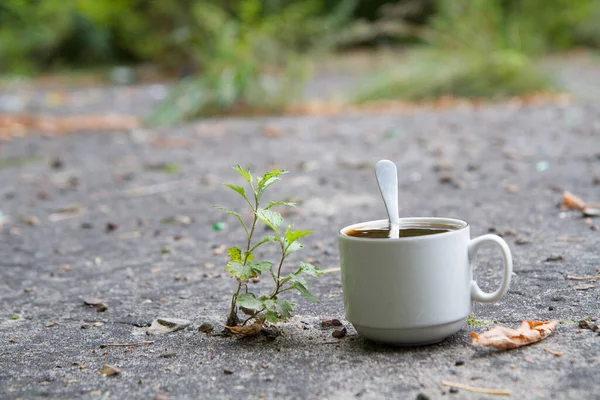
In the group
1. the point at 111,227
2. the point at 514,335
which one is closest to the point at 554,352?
the point at 514,335

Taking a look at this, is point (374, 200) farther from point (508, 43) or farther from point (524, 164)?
point (508, 43)

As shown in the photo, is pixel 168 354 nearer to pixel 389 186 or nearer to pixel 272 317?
pixel 272 317

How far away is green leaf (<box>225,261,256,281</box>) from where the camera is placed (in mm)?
1445

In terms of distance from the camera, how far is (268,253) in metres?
2.31

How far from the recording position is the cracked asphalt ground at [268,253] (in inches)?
51.2

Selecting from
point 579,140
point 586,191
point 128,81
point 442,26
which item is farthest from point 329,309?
point 128,81

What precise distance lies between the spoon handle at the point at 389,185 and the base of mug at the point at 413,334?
0.23 metres

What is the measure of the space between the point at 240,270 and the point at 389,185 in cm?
34

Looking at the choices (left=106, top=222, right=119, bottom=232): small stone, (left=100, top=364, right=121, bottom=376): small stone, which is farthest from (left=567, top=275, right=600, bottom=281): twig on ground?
(left=106, top=222, right=119, bottom=232): small stone

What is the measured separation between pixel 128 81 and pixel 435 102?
6432 mm

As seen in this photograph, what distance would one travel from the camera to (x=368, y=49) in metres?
13.7

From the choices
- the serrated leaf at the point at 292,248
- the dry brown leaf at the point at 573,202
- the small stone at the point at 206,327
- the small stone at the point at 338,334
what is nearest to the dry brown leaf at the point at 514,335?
the small stone at the point at 338,334

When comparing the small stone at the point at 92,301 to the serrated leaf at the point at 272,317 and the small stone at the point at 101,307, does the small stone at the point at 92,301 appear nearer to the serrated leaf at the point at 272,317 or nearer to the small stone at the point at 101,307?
the small stone at the point at 101,307

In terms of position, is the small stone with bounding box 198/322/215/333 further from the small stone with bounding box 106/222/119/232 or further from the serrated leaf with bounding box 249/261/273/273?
the small stone with bounding box 106/222/119/232
